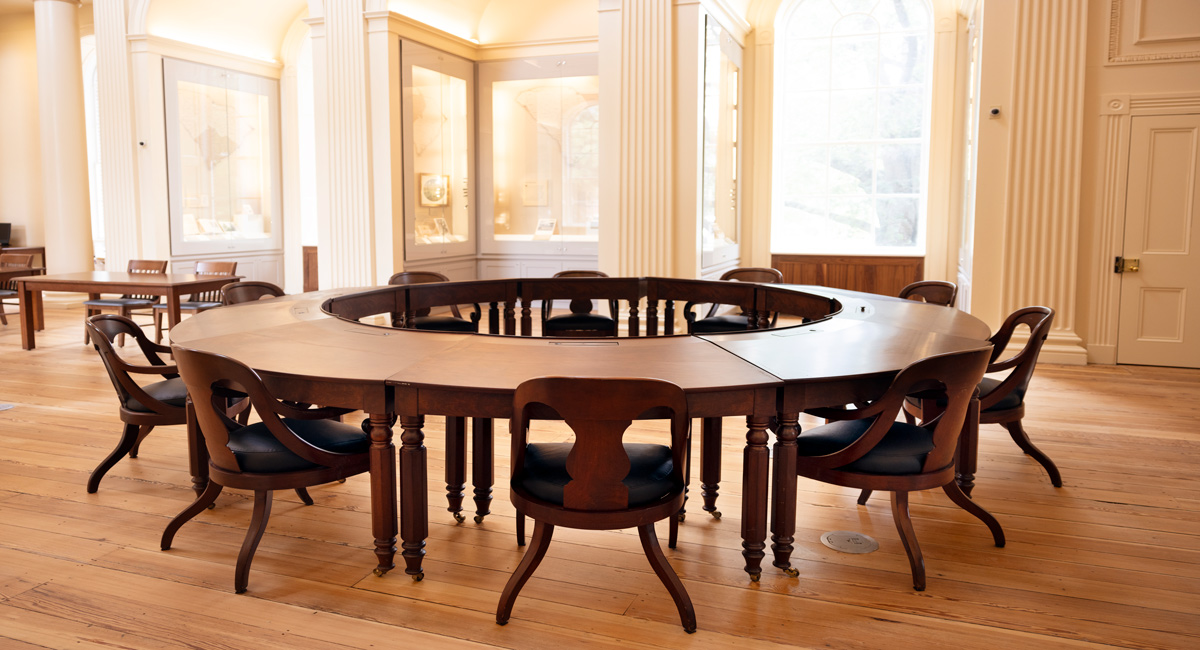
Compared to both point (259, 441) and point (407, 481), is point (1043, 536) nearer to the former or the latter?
point (407, 481)

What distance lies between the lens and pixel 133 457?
4.41 metres

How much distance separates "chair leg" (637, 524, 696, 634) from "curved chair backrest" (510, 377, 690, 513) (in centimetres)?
17

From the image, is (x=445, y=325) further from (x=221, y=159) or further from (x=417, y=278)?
(x=221, y=159)

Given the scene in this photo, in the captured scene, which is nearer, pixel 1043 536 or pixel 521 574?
pixel 521 574

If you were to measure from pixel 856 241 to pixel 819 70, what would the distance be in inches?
79.0

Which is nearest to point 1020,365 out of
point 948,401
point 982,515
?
point 982,515

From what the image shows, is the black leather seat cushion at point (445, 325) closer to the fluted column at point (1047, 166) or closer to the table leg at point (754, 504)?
the table leg at point (754, 504)

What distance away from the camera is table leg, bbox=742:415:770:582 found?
286 centimetres

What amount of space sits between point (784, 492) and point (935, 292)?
9.43 feet

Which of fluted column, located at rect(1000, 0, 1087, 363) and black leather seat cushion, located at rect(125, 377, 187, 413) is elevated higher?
fluted column, located at rect(1000, 0, 1087, 363)

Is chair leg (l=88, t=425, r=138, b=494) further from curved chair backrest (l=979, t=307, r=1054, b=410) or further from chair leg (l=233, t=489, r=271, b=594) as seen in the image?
curved chair backrest (l=979, t=307, r=1054, b=410)

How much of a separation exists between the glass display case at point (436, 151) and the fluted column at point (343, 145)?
43 cm

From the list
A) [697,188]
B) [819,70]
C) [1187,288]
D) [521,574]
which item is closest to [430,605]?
[521,574]

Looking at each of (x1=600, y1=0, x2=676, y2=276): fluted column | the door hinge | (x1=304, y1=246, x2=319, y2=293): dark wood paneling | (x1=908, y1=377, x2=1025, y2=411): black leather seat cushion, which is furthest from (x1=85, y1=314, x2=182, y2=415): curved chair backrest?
(x1=304, y1=246, x2=319, y2=293): dark wood paneling
